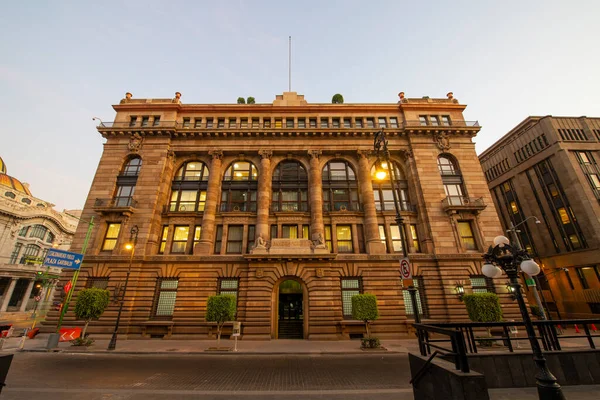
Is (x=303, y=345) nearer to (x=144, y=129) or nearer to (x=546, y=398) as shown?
(x=546, y=398)

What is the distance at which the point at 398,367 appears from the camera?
11.4m

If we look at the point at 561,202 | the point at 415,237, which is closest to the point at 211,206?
the point at 415,237

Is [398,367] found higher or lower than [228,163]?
lower

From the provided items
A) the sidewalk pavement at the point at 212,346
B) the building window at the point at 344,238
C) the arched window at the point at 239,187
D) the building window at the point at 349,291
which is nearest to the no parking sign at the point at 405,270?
the sidewalk pavement at the point at 212,346

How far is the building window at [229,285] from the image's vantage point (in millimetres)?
21453

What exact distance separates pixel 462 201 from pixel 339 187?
12599 millimetres

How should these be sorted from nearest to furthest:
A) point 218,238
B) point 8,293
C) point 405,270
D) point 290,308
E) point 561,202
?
1. point 405,270
2. point 290,308
3. point 218,238
4. point 561,202
5. point 8,293

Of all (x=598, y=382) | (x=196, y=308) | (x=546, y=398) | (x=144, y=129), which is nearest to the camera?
(x=546, y=398)

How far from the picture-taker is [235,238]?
2414 cm

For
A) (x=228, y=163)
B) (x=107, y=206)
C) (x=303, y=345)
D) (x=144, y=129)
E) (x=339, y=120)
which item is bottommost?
(x=303, y=345)

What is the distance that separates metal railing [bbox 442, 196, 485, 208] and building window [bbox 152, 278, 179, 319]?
2685cm

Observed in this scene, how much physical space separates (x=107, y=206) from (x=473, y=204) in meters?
36.1

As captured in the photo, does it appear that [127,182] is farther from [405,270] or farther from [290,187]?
[405,270]

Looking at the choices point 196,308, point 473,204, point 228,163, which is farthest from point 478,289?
point 228,163
